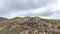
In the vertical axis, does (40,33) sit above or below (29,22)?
below

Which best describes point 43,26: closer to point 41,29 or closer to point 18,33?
point 41,29

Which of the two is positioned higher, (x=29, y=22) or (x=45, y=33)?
(x=29, y=22)

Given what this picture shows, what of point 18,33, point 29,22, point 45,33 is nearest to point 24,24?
point 29,22

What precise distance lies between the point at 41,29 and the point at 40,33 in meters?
2.80

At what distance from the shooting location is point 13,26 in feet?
201

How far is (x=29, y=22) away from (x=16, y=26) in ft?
20.5

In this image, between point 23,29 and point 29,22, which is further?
point 29,22

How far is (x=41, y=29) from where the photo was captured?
57.4 m

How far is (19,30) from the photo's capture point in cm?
5694

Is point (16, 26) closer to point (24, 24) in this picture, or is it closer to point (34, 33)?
point (24, 24)

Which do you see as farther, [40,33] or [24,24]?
[24,24]

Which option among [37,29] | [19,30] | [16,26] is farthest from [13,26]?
[37,29]

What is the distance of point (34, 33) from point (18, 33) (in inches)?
247

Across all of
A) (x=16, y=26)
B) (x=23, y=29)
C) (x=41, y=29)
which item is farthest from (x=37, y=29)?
(x=16, y=26)
